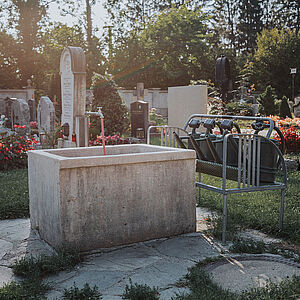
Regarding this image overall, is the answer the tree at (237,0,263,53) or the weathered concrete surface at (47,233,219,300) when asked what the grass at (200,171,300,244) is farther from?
the tree at (237,0,263,53)

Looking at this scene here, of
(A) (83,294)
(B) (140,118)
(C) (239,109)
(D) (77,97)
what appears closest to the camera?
(A) (83,294)

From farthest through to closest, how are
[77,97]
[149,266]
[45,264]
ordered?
1. [77,97]
2. [149,266]
3. [45,264]

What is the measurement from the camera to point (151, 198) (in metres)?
4.03

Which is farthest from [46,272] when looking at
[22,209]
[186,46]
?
[186,46]

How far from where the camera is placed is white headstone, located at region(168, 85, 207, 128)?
12.4 metres

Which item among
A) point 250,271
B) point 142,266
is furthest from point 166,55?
point 250,271

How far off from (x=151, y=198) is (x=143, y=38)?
109ft

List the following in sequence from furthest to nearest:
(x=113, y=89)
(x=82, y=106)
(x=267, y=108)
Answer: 1. (x=267, y=108)
2. (x=113, y=89)
3. (x=82, y=106)

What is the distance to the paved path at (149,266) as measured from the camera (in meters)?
3.06

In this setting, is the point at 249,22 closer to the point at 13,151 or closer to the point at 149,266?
the point at 13,151

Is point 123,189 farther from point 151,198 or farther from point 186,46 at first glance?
point 186,46

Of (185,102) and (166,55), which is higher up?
(166,55)

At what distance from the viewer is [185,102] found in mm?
13125

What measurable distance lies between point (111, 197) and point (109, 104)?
11.2 meters
